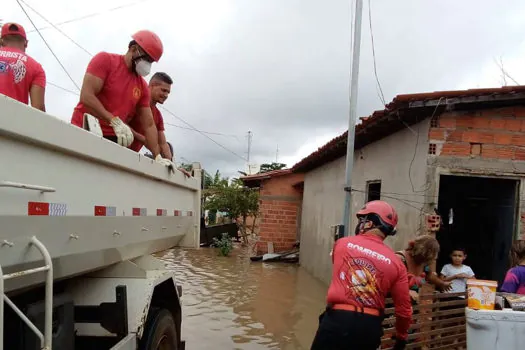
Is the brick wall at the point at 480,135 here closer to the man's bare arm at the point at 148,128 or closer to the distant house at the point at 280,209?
the man's bare arm at the point at 148,128

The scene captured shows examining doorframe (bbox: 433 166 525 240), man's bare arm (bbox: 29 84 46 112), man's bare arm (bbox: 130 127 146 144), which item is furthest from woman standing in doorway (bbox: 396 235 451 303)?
man's bare arm (bbox: 29 84 46 112)

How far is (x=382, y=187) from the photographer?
7309 millimetres

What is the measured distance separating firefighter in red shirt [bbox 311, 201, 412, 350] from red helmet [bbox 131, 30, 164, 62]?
6.42 ft

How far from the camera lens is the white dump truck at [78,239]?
6.11ft

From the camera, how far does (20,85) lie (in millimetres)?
2992

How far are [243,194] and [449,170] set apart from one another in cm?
1630

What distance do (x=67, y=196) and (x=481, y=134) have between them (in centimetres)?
513

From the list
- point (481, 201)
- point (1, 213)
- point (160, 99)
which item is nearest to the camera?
point (1, 213)

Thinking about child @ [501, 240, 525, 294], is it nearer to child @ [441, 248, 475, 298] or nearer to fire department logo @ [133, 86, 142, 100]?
child @ [441, 248, 475, 298]

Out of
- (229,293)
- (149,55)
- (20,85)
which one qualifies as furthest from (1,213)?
(229,293)

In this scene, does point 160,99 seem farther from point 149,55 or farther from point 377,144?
point 377,144

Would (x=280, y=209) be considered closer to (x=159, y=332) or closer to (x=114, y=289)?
(x=159, y=332)

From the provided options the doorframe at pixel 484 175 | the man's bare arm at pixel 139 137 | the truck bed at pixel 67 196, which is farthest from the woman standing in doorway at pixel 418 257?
the man's bare arm at pixel 139 137

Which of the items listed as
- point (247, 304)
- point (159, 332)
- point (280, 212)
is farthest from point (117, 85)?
point (280, 212)
